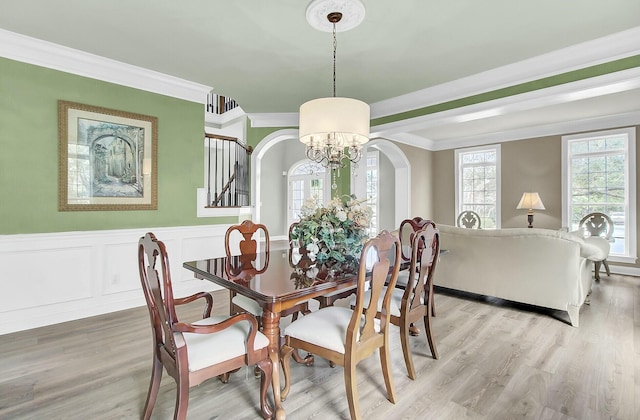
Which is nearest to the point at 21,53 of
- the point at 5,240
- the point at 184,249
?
the point at 5,240

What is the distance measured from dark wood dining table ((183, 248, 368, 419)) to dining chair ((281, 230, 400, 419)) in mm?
167

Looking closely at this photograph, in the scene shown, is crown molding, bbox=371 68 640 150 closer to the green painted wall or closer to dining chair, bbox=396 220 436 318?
dining chair, bbox=396 220 436 318

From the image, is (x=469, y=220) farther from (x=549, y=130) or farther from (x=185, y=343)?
(x=185, y=343)

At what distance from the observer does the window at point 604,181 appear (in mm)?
5250

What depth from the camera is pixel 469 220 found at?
22.9 ft

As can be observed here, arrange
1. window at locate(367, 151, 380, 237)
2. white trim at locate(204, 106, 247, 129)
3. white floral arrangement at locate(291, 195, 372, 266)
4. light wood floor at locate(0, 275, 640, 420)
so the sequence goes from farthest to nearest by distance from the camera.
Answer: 1. window at locate(367, 151, 380, 237)
2. white trim at locate(204, 106, 247, 129)
3. white floral arrangement at locate(291, 195, 372, 266)
4. light wood floor at locate(0, 275, 640, 420)

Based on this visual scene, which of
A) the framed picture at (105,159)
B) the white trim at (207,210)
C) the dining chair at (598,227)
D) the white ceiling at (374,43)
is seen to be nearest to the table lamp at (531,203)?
the dining chair at (598,227)

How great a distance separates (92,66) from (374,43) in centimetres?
285

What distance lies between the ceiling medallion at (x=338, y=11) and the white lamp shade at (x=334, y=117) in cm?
65

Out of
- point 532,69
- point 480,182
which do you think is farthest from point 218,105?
point 532,69

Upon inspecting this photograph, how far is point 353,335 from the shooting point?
66.2 inches

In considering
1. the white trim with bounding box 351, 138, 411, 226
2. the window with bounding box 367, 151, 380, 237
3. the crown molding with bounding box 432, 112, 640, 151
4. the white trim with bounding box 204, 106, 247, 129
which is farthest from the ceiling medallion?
the window with bounding box 367, 151, 380, 237

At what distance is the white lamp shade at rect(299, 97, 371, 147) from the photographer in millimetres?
2479

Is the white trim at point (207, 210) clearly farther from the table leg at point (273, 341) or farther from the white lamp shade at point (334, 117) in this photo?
the table leg at point (273, 341)
